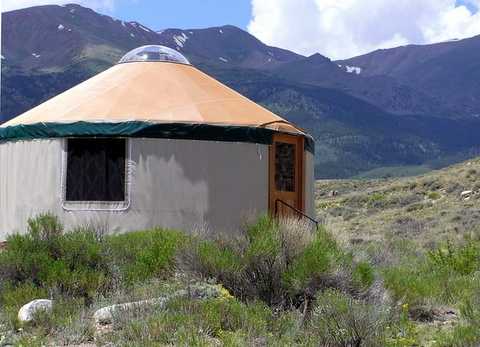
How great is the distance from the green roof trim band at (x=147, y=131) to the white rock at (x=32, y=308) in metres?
3.57

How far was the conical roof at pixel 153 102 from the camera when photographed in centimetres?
1058

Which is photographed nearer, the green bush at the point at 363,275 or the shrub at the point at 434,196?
the green bush at the point at 363,275

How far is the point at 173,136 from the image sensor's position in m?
10.4

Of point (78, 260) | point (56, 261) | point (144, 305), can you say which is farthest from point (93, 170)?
point (144, 305)

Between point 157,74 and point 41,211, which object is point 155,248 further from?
point 157,74

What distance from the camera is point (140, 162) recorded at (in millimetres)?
10336

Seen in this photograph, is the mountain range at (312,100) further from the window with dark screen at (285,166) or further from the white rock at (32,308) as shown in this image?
the white rock at (32,308)

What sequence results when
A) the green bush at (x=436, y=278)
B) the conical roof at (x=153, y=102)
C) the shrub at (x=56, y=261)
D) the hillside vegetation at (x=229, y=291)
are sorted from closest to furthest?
the hillside vegetation at (x=229, y=291), the shrub at (x=56, y=261), the green bush at (x=436, y=278), the conical roof at (x=153, y=102)

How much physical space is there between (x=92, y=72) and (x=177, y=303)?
136m

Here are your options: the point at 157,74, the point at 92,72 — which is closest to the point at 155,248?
the point at 157,74

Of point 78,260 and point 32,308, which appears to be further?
point 78,260

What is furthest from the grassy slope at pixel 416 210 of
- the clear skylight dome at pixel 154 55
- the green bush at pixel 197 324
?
the green bush at pixel 197 324

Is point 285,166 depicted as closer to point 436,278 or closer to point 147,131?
point 147,131

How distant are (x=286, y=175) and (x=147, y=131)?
234cm
